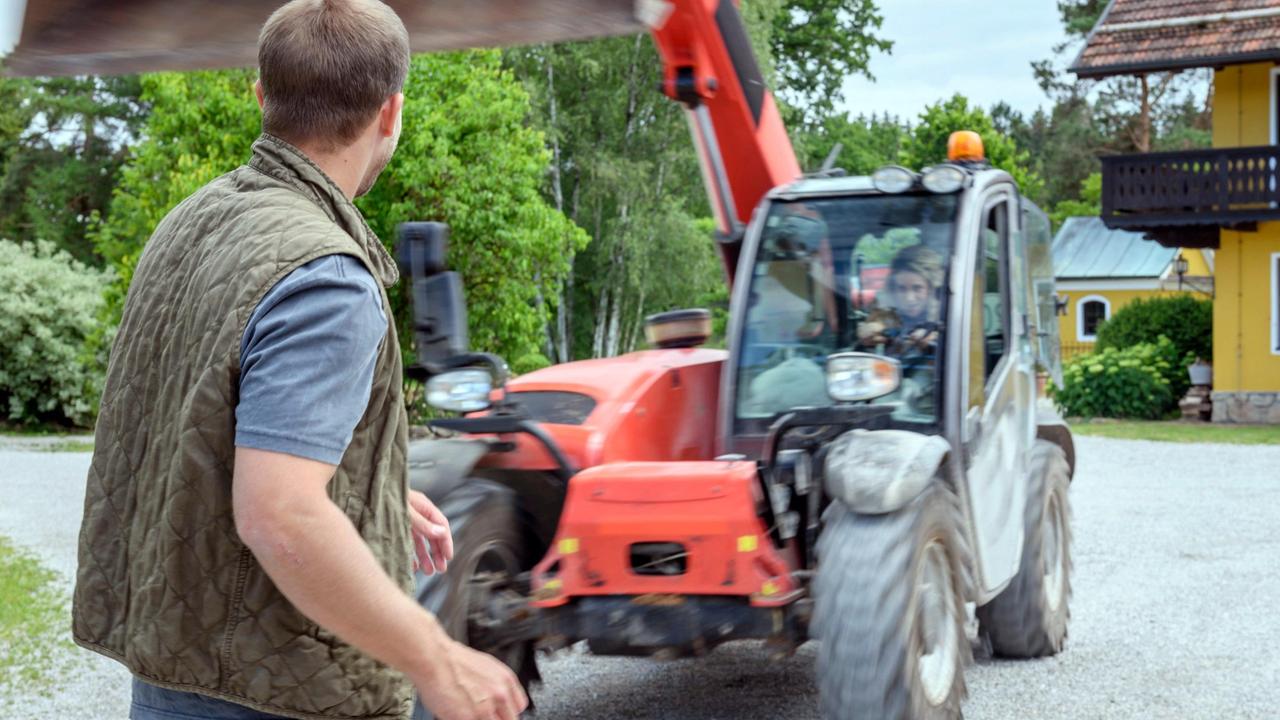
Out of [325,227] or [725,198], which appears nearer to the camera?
[325,227]

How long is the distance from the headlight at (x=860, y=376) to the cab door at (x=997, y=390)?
2.46ft

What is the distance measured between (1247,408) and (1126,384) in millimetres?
1968

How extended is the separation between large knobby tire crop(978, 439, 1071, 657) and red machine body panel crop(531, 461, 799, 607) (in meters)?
2.15

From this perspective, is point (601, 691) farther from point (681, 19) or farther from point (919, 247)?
point (681, 19)

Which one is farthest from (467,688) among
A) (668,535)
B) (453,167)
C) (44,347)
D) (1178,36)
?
(44,347)

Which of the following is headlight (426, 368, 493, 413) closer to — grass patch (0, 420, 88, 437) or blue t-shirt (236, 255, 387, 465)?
blue t-shirt (236, 255, 387, 465)

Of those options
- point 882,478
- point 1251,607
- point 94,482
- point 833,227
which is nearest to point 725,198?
point 833,227

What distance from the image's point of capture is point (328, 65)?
1.92 meters

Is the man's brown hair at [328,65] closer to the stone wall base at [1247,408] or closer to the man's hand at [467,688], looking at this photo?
the man's hand at [467,688]

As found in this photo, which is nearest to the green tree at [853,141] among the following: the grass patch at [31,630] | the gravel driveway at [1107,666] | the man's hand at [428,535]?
the gravel driveway at [1107,666]

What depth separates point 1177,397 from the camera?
2617 centimetres

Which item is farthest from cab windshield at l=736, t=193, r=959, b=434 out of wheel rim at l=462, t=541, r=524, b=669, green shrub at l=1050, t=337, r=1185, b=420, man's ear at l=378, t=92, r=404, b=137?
green shrub at l=1050, t=337, r=1185, b=420

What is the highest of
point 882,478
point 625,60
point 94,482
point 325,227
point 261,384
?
point 625,60

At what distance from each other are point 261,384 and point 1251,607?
25.8ft
